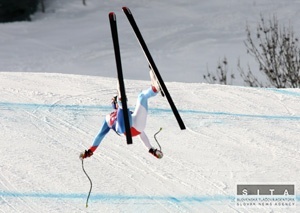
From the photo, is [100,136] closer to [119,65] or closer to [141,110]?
[141,110]

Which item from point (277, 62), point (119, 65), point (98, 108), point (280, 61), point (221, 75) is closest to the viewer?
point (119, 65)

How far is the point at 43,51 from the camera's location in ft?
147

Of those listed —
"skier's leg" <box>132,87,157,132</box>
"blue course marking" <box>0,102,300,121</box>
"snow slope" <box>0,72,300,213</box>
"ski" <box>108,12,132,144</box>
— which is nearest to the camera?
"ski" <box>108,12,132,144</box>

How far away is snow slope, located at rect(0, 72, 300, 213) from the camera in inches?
353

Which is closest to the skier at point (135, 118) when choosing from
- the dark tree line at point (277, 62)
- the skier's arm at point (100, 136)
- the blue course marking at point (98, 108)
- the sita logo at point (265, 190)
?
the skier's arm at point (100, 136)

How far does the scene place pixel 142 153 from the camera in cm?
969

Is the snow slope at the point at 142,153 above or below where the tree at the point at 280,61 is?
above

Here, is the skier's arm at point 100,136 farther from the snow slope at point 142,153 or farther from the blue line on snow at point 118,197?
the blue line on snow at point 118,197

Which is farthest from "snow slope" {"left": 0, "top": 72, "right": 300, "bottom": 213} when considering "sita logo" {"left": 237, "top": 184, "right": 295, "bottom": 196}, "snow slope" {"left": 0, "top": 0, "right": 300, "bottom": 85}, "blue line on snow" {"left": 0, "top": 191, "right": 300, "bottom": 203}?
"snow slope" {"left": 0, "top": 0, "right": 300, "bottom": 85}

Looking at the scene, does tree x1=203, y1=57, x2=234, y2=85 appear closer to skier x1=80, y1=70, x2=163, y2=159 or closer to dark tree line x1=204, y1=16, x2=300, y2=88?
dark tree line x1=204, y1=16, x2=300, y2=88

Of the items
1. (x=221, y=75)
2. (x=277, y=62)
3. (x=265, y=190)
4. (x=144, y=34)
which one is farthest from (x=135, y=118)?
(x=144, y=34)

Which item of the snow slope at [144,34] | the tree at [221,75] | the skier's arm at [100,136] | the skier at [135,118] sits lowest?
the snow slope at [144,34]

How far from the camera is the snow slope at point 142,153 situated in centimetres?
896

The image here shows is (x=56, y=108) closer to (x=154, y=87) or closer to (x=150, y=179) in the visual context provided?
(x=150, y=179)
